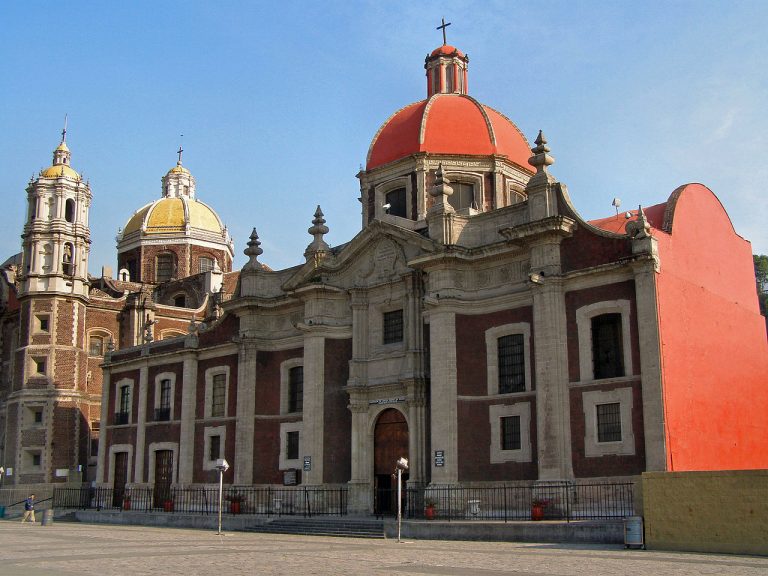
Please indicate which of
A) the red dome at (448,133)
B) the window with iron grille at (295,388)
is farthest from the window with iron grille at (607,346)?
the window with iron grille at (295,388)

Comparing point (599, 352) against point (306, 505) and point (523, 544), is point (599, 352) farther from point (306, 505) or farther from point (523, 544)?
point (306, 505)

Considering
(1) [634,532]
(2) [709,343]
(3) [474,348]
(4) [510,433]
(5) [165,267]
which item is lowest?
(1) [634,532]

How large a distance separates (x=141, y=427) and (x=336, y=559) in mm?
26589

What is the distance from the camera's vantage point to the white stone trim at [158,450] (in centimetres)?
4012

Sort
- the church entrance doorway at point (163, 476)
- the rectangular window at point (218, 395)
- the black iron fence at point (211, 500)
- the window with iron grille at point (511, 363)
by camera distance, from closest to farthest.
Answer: the window with iron grille at point (511, 363) → the black iron fence at point (211, 500) → the rectangular window at point (218, 395) → the church entrance doorway at point (163, 476)

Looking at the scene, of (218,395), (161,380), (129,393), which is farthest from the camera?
(129,393)

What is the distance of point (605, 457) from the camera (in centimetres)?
2572

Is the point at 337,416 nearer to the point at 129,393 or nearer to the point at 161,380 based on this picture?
the point at 161,380

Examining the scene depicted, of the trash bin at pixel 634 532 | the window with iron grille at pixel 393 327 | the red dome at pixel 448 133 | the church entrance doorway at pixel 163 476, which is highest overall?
the red dome at pixel 448 133

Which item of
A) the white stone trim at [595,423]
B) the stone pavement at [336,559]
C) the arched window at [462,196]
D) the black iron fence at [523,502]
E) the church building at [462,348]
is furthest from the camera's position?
the arched window at [462,196]

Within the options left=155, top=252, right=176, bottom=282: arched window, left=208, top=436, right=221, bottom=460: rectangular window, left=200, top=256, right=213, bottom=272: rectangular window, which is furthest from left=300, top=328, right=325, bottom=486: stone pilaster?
left=200, top=256, right=213, bottom=272: rectangular window

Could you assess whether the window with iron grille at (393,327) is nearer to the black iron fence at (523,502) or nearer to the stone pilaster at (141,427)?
the black iron fence at (523,502)

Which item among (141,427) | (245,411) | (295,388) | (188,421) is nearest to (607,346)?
(295,388)

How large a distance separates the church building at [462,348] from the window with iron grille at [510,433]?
0.16 feet
